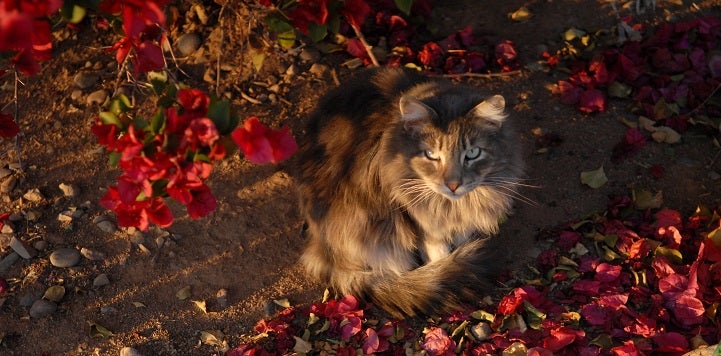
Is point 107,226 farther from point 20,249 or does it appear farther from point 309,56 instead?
point 309,56

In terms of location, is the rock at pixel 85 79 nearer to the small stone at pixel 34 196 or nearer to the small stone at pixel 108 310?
the small stone at pixel 34 196

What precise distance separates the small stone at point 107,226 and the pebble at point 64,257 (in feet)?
0.58

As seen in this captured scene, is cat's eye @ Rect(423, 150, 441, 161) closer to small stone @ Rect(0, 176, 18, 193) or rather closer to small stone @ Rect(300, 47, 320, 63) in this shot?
small stone @ Rect(300, 47, 320, 63)

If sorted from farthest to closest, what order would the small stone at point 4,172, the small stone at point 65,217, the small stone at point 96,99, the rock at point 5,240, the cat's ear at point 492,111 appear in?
1. the small stone at point 96,99
2. the small stone at point 4,172
3. the small stone at point 65,217
4. the rock at point 5,240
5. the cat's ear at point 492,111

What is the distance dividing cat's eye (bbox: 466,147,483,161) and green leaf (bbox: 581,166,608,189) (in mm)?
1027

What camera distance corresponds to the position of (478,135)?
2.97 meters

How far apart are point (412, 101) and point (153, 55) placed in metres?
0.99

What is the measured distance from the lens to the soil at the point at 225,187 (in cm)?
341

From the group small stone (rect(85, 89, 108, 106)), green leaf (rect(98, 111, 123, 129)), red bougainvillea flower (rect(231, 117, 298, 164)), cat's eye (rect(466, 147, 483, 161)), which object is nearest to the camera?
red bougainvillea flower (rect(231, 117, 298, 164))

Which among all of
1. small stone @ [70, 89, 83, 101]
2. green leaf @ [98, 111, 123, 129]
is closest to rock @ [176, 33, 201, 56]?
small stone @ [70, 89, 83, 101]

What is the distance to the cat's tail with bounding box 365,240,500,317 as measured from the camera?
3.28m

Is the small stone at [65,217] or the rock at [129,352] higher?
the small stone at [65,217]

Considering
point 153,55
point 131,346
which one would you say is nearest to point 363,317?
point 131,346

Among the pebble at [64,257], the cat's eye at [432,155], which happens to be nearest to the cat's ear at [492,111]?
the cat's eye at [432,155]
